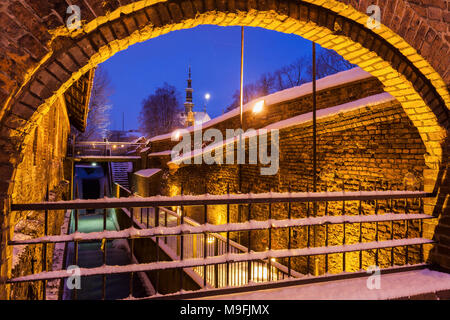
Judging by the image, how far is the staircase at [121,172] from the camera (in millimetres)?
24516

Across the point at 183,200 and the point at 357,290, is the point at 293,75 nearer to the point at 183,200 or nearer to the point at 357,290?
the point at 357,290

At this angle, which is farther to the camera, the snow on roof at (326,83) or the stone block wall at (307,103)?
the snow on roof at (326,83)

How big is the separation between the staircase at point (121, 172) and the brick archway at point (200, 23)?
77.8ft

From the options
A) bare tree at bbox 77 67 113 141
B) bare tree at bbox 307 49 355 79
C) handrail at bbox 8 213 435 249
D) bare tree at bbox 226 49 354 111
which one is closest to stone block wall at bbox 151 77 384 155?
handrail at bbox 8 213 435 249

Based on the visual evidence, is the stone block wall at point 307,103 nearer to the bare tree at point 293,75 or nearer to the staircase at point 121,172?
the staircase at point 121,172

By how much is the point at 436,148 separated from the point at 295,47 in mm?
171114

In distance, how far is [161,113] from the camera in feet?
132

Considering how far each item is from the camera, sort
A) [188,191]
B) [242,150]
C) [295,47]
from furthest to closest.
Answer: [295,47]
[188,191]
[242,150]

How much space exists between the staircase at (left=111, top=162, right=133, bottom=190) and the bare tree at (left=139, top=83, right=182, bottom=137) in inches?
564

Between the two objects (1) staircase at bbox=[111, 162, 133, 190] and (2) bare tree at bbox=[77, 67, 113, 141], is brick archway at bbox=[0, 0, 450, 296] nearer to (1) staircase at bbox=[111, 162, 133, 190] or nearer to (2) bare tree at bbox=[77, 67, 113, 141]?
(1) staircase at bbox=[111, 162, 133, 190]

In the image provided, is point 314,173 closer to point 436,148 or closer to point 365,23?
point 436,148

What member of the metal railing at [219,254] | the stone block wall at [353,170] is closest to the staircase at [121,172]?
the metal railing at [219,254]
